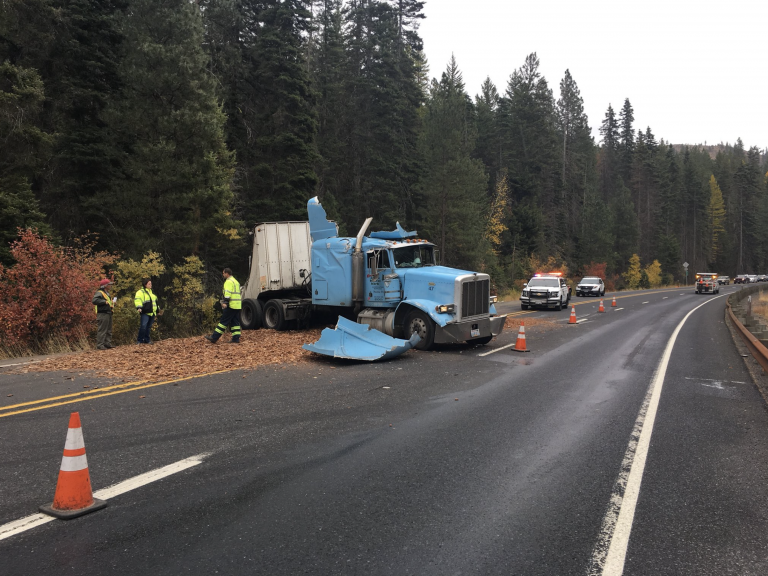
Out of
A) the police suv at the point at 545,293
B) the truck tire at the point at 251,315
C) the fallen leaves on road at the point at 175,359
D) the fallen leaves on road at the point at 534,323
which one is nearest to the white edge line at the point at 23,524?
the fallen leaves on road at the point at 175,359

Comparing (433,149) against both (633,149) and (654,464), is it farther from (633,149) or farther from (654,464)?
(633,149)

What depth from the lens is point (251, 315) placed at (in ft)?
56.7

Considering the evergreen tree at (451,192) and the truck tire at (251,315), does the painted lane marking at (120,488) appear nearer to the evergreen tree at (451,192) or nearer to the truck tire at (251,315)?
the truck tire at (251,315)

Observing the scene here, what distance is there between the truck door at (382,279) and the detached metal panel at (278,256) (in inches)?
165

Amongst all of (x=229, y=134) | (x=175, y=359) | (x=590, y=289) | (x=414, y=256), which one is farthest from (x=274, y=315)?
(x=590, y=289)

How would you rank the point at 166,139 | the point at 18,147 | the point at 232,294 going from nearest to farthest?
the point at 232,294, the point at 18,147, the point at 166,139

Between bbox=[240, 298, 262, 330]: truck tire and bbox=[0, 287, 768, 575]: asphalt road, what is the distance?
25.8 feet

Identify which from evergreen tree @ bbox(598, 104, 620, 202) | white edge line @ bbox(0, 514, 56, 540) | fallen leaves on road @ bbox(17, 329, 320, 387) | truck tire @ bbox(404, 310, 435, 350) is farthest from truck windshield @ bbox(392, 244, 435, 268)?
evergreen tree @ bbox(598, 104, 620, 202)

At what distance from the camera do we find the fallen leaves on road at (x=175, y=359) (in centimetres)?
980

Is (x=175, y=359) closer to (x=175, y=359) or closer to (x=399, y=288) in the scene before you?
(x=175, y=359)

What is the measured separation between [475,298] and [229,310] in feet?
20.8

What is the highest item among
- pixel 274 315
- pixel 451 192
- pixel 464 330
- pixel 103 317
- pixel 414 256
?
pixel 451 192

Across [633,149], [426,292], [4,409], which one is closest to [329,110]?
[426,292]

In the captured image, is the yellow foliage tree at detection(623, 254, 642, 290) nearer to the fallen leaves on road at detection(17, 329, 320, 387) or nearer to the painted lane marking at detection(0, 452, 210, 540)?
the fallen leaves on road at detection(17, 329, 320, 387)
